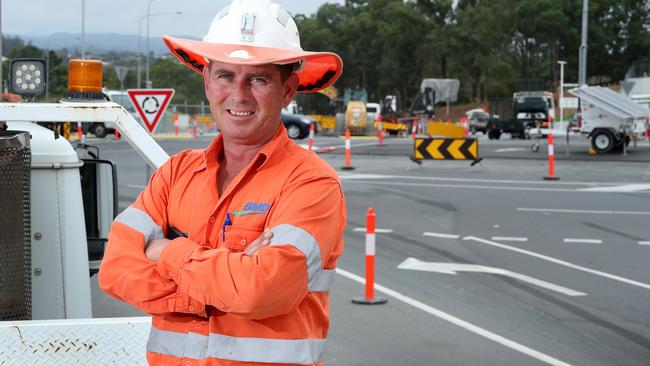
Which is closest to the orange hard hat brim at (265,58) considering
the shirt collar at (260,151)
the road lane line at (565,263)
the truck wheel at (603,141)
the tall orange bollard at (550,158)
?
the shirt collar at (260,151)

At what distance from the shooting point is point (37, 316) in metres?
4.30

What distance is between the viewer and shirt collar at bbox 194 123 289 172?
2.96m

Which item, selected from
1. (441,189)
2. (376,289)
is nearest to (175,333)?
(376,289)

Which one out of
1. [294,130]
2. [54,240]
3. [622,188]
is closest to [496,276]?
[54,240]

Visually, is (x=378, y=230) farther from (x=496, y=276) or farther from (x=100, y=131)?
(x=100, y=131)

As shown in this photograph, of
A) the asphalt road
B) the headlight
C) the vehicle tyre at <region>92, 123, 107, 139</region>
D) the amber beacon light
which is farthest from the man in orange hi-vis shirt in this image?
the vehicle tyre at <region>92, 123, 107, 139</region>

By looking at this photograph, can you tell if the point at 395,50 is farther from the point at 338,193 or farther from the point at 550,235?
the point at 338,193

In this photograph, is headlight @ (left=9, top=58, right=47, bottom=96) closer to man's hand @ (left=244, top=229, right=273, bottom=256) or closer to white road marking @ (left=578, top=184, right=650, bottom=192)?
man's hand @ (left=244, top=229, right=273, bottom=256)

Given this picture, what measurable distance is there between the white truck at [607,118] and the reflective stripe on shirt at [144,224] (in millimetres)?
28902

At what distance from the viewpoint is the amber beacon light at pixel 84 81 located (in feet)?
15.4

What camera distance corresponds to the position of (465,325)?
27.8 ft

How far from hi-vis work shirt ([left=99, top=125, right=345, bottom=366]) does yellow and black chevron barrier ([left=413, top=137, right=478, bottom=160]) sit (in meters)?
21.8

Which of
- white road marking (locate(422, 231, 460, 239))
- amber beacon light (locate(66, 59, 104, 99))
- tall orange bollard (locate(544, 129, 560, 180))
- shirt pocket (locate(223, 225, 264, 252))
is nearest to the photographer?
shirt pocket (locate(223, 225, 264, 252))

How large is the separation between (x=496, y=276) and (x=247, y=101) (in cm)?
817
